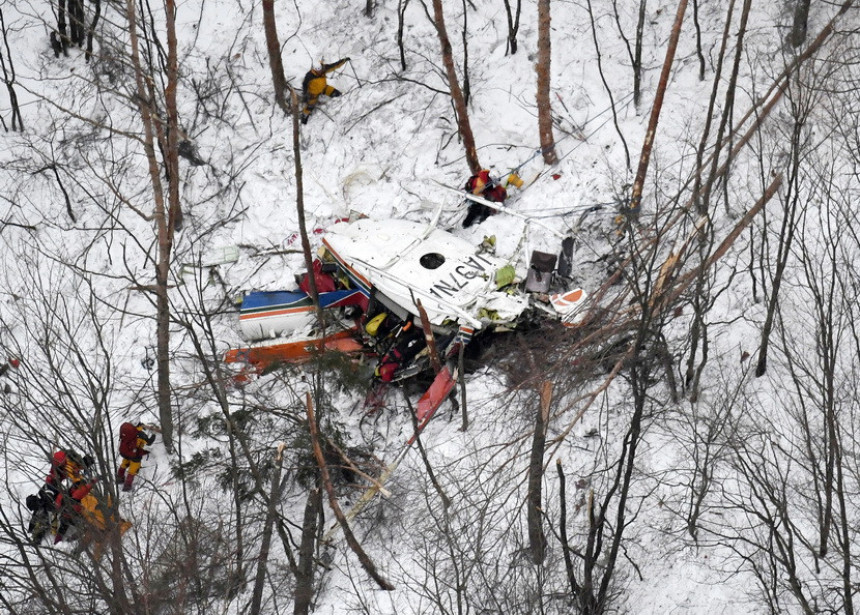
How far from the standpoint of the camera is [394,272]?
1474 centimetres

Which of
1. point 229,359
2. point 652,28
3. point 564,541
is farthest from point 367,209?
point 564,541

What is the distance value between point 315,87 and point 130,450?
7456 millimetres

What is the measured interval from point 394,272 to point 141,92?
14.4ft

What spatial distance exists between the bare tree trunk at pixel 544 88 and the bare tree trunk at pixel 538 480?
18.4 ft

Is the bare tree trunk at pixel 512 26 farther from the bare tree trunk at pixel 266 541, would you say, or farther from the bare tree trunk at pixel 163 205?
the bare tree trunk at pixel 266 541

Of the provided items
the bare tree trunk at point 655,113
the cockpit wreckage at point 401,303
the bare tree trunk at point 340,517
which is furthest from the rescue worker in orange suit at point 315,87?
the bare tree trunk at point 340,517

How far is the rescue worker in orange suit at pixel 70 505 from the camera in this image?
43.1 feet

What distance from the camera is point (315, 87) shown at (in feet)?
59.2

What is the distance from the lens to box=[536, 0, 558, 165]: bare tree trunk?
15547mm

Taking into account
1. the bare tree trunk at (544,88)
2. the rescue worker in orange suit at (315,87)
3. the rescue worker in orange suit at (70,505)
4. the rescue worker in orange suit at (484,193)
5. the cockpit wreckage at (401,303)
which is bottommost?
the rescue worker in orange suit at (70,505)

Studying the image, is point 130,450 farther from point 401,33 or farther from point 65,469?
point 401,33

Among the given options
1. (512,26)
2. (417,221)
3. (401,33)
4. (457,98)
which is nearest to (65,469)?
(417,221)

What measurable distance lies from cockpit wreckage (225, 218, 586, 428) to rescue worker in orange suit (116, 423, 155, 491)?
66.8 inches

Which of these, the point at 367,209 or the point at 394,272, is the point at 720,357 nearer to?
the point at 394,272
